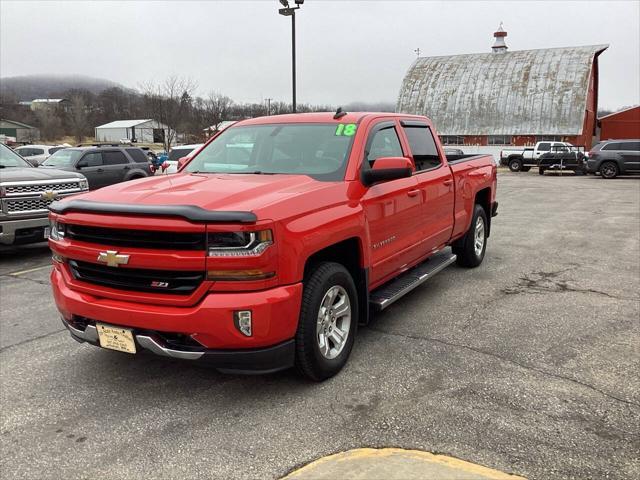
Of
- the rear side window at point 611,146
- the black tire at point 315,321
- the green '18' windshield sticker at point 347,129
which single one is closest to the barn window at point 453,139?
the rear side window at point 611,146

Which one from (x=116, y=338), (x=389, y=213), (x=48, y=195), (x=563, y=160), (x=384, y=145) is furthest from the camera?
(x=563, y=160)

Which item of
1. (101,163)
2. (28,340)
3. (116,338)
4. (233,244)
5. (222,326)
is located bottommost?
(28,340)

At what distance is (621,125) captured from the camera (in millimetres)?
51688

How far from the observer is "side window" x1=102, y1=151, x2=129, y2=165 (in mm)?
14484

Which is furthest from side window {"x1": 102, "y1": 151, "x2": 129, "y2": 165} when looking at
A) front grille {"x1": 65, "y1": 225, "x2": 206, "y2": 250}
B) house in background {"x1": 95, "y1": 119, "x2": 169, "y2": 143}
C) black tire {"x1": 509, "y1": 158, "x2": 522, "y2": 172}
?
house in background {"x1": 95, "y1": 119, "x2": 169, "y2": 143}

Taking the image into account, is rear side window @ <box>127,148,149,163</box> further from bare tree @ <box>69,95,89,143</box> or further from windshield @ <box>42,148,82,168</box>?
bare tree @ <box>69,95,89,143</box>

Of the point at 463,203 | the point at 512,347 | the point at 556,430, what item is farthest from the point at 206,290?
the point at 463,203

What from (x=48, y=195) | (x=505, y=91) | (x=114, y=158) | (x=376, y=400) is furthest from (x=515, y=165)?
(x=376, y=400)

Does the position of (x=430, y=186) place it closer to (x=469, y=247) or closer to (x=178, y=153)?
(x=469, y=247)

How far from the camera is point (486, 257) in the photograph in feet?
26.2

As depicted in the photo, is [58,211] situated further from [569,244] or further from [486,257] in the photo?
[569,244]

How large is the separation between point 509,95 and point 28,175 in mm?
47052

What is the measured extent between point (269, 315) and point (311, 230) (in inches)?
25.2

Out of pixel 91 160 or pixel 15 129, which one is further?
pixel 15 129
